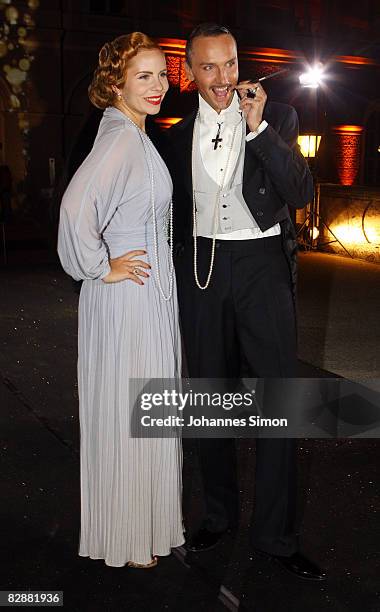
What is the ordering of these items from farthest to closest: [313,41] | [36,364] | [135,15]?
[313,41]
[135,15]
[36,364]

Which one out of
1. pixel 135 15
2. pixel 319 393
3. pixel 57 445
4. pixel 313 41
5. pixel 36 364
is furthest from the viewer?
pixel 313 41

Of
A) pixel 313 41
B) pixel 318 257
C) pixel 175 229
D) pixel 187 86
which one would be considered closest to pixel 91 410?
pixel 175 229

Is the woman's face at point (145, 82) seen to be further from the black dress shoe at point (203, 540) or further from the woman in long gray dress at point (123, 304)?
the black dress shoe at point (203, 540)

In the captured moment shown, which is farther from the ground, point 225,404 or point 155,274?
point 155,274

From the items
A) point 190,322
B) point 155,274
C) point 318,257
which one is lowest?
point 318,257

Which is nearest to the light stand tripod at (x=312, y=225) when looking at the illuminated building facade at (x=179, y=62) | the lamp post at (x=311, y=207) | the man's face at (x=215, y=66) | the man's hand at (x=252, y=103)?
the lamp post at (x=311, y=207)

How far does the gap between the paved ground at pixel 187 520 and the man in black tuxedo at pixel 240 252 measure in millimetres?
191

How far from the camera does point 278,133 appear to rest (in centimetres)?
316

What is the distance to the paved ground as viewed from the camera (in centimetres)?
311

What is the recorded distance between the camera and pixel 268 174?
312 cm

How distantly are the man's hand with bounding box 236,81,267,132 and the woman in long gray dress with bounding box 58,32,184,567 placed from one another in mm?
312

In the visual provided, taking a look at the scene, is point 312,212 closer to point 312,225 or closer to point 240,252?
point 312,225

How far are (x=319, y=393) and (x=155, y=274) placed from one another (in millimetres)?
3099

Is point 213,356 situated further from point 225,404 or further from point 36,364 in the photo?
point 36,364
